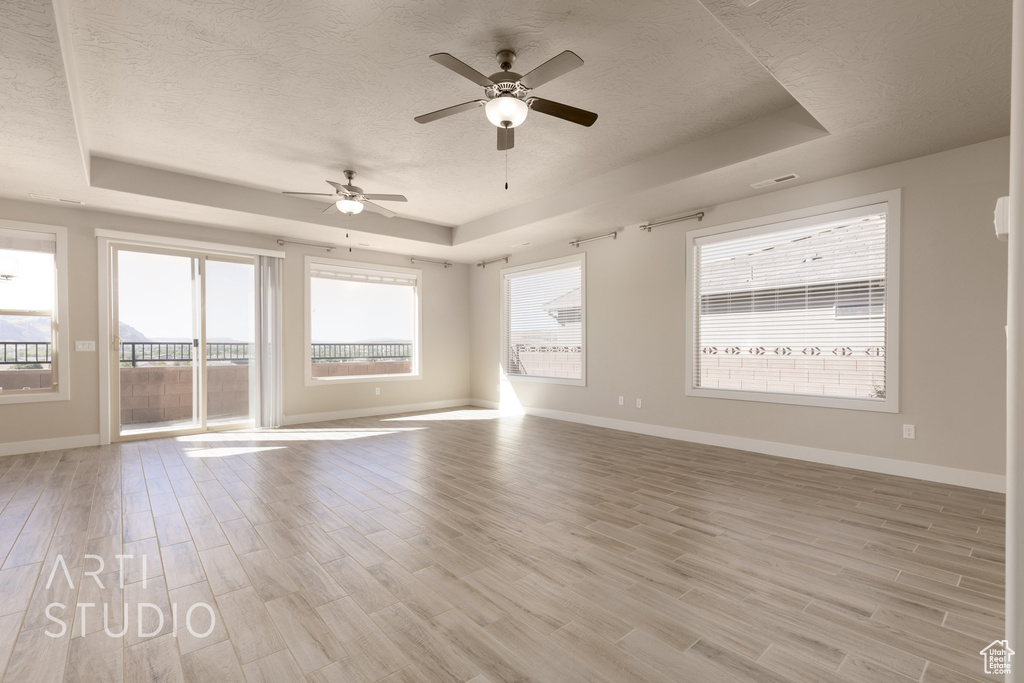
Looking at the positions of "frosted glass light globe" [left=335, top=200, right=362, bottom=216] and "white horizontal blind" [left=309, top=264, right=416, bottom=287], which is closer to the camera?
"frosted glass light globe" [left=335, top=200, right=362, bottom=216]

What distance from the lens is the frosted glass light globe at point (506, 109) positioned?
2812mm

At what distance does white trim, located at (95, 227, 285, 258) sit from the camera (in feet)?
17.5

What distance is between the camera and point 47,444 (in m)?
4.99

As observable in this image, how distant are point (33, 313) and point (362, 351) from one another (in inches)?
150

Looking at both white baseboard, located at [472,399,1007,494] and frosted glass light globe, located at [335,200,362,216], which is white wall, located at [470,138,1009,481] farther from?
frosted glass light globe, located at [335,200,362,216]

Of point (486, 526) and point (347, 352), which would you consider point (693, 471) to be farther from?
point (347, 352)

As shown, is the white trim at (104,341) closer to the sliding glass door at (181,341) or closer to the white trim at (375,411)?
the sliding glass door at (181,341)

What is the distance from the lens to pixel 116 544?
2660mm

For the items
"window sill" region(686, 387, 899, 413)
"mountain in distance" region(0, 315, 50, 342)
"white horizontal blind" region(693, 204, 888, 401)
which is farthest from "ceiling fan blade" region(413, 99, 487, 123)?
"mountain in distance" region(0, 315, 50, 342)

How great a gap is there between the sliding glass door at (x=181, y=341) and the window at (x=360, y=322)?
35.1 inches

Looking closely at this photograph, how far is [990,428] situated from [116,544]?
6.09 m

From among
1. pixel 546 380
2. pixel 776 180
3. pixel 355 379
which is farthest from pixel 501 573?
pixel 355 379

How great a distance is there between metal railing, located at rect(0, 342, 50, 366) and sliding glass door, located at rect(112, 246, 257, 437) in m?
0.60

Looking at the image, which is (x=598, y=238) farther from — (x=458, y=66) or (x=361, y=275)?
(x=458, y=66)
